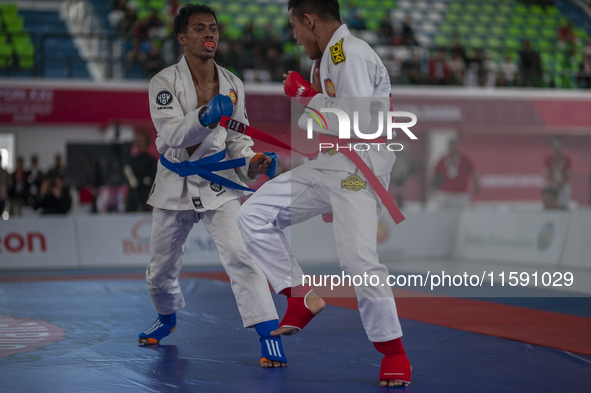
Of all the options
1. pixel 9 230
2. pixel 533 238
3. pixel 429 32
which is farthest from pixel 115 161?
pixel 429 32

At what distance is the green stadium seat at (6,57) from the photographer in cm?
1241

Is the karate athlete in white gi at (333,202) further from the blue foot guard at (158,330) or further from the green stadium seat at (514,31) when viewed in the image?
the green stadium seat at (514,31)

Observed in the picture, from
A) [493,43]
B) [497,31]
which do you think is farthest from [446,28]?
[497,31]

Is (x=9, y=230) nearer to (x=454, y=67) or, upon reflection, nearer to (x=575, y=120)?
(x=454, y=67)

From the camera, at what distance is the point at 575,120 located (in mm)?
15945

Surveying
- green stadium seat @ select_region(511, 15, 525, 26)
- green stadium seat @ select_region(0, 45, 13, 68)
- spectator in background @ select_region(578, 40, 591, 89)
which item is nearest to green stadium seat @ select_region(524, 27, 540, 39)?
green stadium seat @ select_region(511, 15, 525, 26)

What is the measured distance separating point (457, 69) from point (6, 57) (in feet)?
32.0

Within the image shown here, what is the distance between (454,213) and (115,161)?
550 cm

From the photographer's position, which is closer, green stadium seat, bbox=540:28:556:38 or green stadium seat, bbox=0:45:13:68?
green stadium seat, bbox=0:45:13:68

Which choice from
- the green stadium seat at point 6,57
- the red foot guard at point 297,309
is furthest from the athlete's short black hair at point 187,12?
the green stadium seat at point 6,57

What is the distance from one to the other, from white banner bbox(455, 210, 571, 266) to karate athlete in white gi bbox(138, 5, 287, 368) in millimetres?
5896

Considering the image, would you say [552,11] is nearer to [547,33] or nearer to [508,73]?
[547,33]

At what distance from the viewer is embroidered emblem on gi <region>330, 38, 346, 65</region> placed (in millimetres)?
2860

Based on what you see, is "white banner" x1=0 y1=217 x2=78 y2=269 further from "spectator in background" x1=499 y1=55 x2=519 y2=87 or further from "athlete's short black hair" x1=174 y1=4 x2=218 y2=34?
"spectator in background" x1=499 y1=55 x2=519 y2=87
